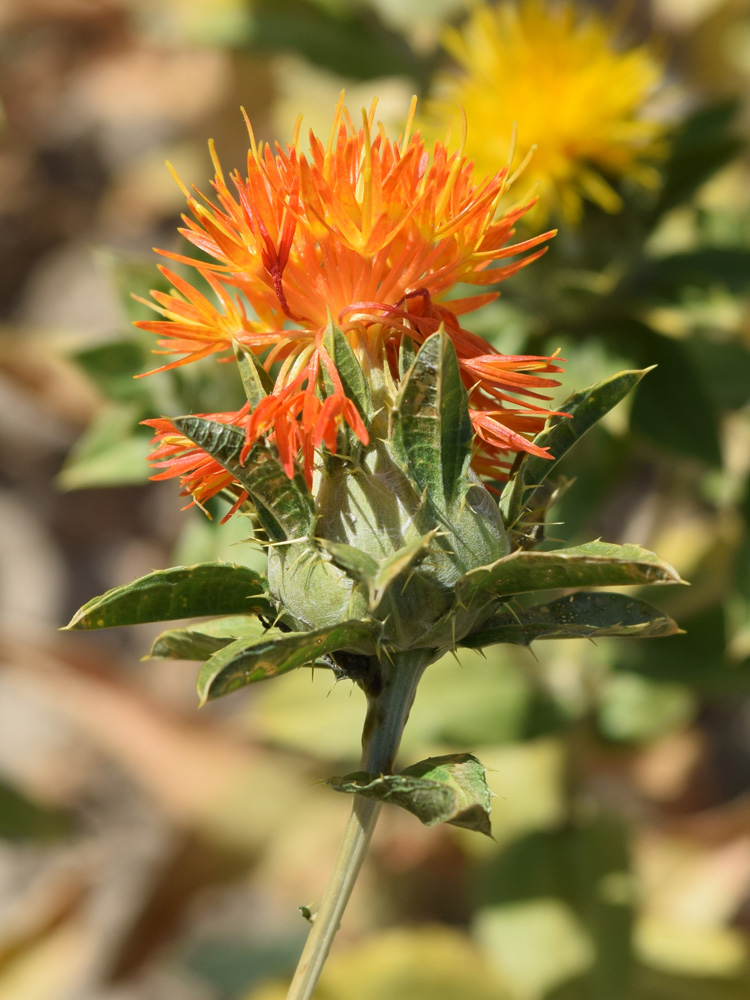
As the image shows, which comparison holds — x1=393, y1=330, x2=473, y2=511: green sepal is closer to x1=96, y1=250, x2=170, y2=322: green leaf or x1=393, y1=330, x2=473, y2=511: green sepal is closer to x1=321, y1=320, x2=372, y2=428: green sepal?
x1=321, y1=320, x2=372, y2=428: green sepal

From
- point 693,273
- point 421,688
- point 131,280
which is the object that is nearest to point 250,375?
point 131,280

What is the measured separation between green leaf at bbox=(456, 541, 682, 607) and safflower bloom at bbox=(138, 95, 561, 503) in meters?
0.08

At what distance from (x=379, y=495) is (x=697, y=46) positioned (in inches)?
90.4

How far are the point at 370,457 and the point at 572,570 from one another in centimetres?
15

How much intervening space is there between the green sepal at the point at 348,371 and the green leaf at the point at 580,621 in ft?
0.54

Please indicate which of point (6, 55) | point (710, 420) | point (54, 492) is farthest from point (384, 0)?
point (6, 55)

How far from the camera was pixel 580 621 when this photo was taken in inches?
25.1

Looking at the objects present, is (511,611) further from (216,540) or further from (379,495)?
(216,540)

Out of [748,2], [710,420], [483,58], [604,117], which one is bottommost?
[710,420]

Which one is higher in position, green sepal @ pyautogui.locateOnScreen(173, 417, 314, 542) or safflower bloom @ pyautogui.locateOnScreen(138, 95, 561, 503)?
safflower bloom @ pyautogui.locateOnScreen(138, 95, 561, 503)

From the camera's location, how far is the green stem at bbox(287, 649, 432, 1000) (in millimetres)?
615

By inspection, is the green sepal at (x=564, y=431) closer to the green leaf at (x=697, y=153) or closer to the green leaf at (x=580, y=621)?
the green leaf at (x=580, y=621)

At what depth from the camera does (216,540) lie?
42.8 inches

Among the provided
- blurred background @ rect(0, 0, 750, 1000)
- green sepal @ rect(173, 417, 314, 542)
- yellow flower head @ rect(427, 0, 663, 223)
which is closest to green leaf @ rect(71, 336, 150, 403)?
blurred background @ rect(0, 0, 750, 1000)
